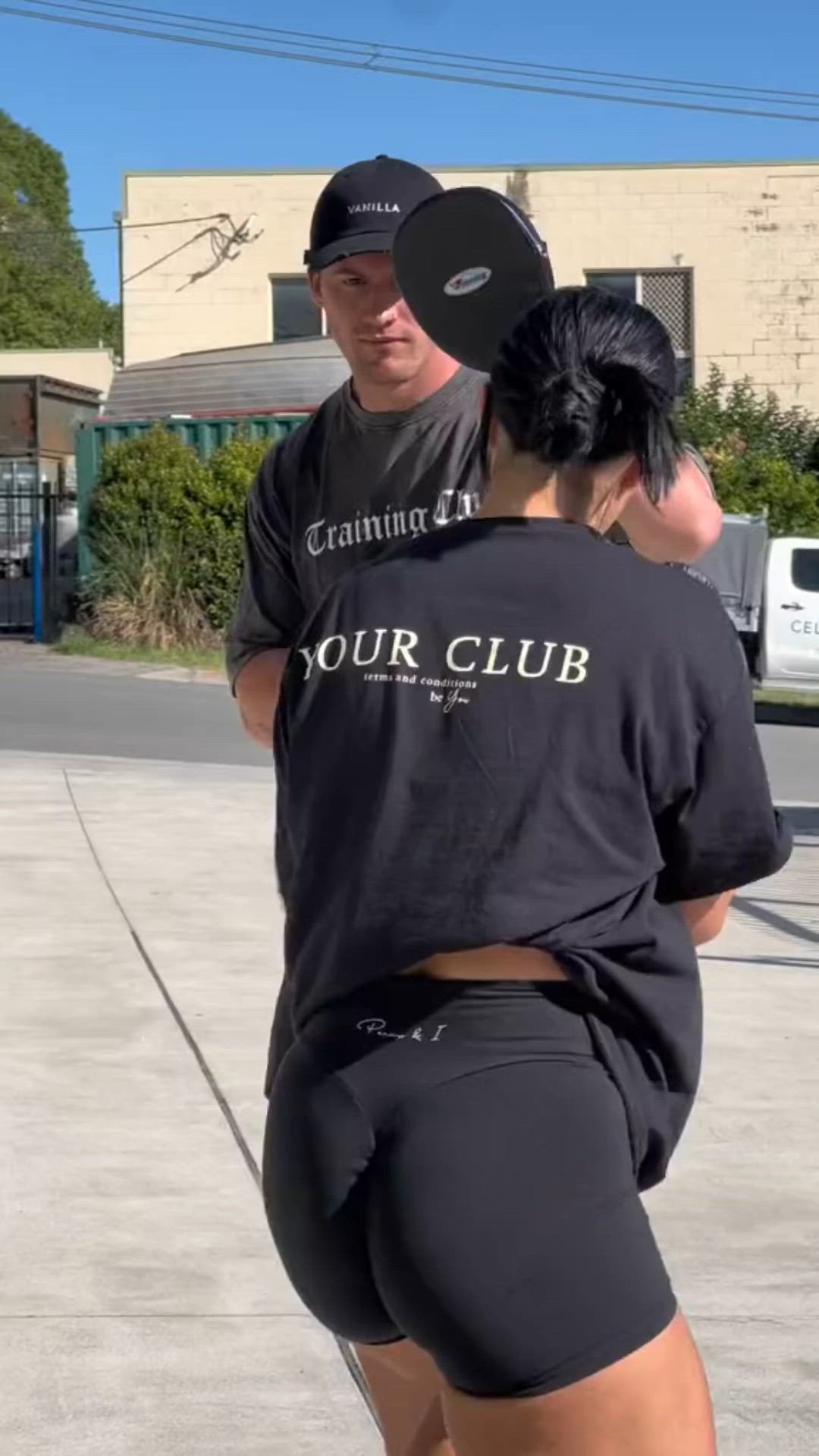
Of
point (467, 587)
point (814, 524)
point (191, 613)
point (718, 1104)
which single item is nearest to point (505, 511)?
point (467, 587)

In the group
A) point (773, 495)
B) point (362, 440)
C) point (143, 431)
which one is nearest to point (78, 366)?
point (143, 431)

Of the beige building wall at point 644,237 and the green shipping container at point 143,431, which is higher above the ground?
the beige building wall at point 644,237

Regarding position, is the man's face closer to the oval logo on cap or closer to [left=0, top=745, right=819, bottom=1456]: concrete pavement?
the oval logo on cap

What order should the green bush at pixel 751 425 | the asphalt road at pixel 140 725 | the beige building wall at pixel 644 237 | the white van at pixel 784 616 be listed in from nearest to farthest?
the asphalt road at pixel 140 725 < the white van at pixel 784 616 < the green bush at pixel 751 425 < the beige building wall at pixel 644 237

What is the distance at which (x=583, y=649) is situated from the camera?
193 cm

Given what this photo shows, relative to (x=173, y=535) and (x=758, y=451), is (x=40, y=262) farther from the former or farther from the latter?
(x=173, y=535)

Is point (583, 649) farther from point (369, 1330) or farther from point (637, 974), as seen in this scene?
point (369, 1330)

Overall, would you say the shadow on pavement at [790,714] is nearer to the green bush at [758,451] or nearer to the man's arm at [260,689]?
the green bush at [758,451]

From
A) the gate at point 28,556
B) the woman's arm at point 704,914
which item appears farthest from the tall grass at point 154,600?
the woman's arm at point 704,914

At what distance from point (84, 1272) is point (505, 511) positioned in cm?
271

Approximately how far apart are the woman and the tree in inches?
2380

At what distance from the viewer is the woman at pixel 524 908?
186 cm

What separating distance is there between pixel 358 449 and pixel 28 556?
77.3 feet

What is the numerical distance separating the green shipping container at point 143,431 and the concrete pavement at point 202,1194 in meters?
15.5
